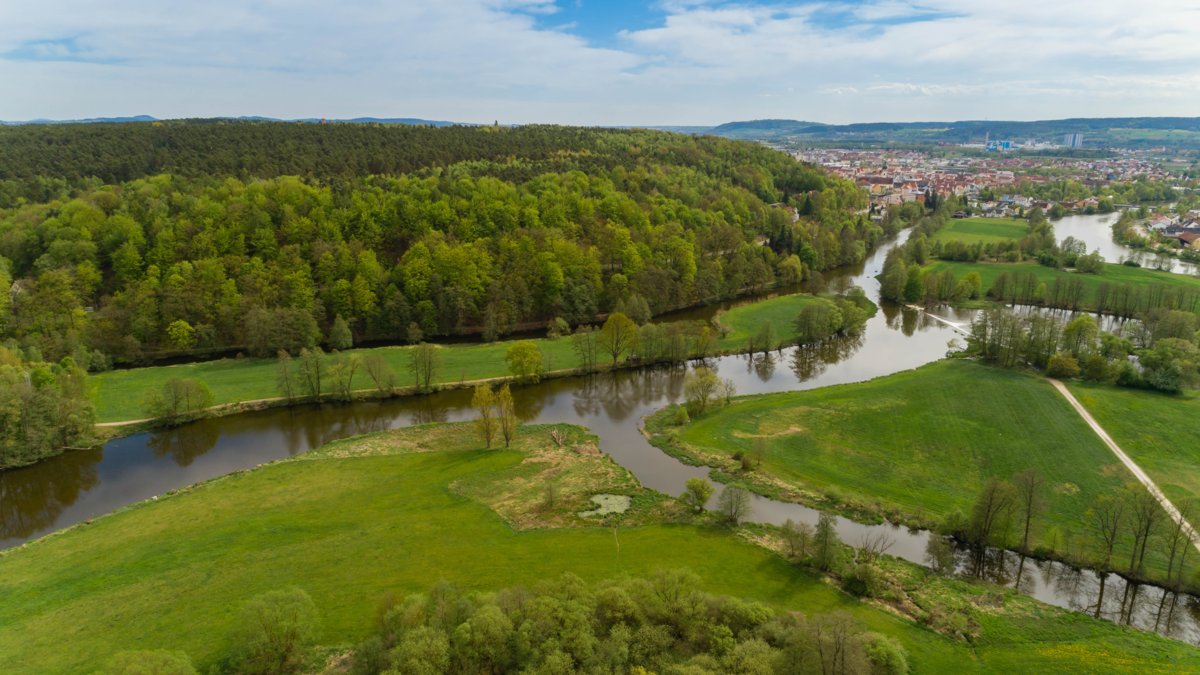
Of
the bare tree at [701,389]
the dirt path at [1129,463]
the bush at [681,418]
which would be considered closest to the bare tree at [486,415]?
the bush at [681,418]

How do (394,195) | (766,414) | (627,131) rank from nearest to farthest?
(766,414) < (394,195) < (627,131)

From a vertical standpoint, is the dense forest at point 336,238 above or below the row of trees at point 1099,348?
above

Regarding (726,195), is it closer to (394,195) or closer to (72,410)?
(394,195)

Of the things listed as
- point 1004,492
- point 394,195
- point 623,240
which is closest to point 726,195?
point 623,240

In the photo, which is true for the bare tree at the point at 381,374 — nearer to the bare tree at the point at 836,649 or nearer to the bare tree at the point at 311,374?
the bare tree at the point at 311,374

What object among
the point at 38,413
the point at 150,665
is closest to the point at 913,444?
the point at 150,665

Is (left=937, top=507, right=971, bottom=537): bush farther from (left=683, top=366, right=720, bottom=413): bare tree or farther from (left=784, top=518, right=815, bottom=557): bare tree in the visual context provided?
(left=683, top=366, right=720, bottom=413): bare tree
